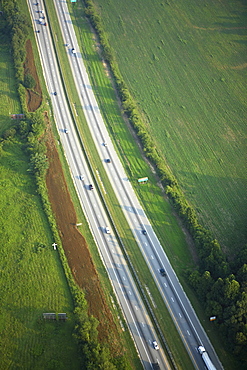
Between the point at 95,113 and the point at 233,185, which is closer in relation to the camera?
the point at 233,185

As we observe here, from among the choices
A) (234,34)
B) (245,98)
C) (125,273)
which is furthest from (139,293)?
(234,34)

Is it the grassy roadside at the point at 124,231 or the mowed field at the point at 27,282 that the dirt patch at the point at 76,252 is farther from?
the grassy roadside at the point at 124,231

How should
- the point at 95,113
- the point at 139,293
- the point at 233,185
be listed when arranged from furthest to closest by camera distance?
the point at 95,113, the point at 233,185, the point at 139,293

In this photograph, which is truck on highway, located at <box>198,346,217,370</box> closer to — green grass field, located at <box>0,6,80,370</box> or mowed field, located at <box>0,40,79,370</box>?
green grass field, located at <box>0,6,80,370</box>

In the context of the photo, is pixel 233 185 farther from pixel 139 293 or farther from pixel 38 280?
pixel 38 280

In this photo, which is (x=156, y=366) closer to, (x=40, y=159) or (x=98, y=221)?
(x=98, y=221)

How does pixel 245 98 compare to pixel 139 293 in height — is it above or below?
above

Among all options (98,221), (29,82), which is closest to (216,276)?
(98,221)
